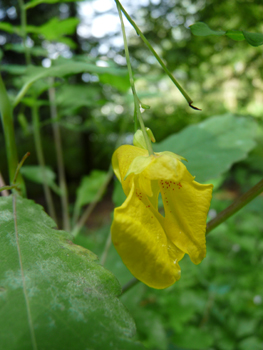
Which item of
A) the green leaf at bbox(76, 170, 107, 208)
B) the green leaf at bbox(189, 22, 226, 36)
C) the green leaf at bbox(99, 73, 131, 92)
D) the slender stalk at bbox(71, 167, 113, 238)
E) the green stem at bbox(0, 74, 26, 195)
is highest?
the green leaf at bbox(189, 22, 226, 36)

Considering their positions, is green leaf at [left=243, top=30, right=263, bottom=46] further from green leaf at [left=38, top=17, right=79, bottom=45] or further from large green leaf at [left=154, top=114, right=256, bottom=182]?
green leaf at [left=38, top=17, right=79, bottom=45]

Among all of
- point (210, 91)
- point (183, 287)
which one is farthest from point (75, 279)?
point (210, 91)

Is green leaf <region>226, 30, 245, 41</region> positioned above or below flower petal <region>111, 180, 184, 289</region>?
above

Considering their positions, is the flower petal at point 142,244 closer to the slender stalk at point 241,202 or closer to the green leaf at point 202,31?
the slender stalk at point 241,202

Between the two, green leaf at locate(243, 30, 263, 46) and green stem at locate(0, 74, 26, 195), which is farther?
green stem at locate(0, 74, 26, 195)

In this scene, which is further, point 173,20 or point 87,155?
point 87,155

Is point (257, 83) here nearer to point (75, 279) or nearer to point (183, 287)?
point (183, 287)

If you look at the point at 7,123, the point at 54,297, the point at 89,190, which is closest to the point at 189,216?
the point at 54,297

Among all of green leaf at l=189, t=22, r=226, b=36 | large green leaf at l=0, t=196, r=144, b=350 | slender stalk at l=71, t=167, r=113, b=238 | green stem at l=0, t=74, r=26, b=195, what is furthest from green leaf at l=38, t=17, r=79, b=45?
large green leaf at l=0, t=196, r=144, b=350
